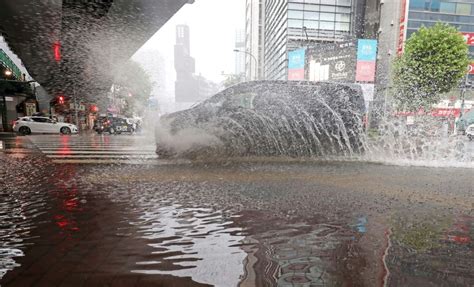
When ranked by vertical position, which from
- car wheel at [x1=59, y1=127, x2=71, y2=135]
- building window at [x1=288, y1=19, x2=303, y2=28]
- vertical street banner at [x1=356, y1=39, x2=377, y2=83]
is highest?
building window at [x1=288, y1=19, x2=303, y2=28]

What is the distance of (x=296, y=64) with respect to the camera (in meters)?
31.1

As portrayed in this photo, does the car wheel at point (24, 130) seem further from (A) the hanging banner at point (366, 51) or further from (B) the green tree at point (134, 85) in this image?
(A) the hanging banner at point (366, 51)

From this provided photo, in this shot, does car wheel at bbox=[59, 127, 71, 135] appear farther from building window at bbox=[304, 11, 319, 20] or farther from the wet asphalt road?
building window at bbox=[304, 11, 319, 20]

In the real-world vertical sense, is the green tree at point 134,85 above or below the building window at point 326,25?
below

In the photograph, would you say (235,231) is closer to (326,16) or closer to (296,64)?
(296,64)

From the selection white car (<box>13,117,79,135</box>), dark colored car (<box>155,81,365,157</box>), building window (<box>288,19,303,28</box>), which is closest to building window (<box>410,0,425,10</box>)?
building window (<box>288,19,303,28</box>)

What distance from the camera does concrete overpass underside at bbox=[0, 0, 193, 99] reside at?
8.91m

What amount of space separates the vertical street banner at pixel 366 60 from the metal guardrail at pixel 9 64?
30.7 metres

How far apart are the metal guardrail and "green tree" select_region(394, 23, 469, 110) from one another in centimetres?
3097

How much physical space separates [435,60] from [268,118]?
814 inches

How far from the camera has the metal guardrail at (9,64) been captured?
73.0 feet

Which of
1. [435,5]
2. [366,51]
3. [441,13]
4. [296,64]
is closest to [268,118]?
[366,51]

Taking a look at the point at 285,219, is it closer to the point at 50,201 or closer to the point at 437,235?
the point at 437,235

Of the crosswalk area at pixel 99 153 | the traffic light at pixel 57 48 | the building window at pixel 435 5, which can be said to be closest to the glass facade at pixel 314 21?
the building window at pixel 435 5
